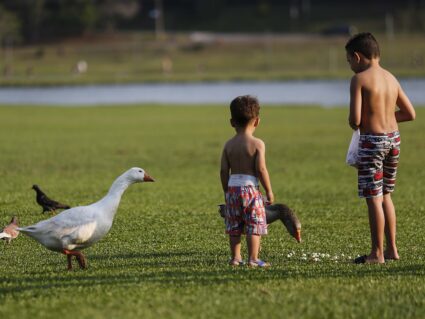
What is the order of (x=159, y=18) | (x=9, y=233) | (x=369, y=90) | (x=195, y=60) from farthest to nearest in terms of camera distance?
(x=159, y=18), (x=195, y=60), (x=9, y=233), (x=369, y=90)

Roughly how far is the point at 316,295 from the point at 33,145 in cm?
2040

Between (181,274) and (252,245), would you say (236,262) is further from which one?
(181,274)

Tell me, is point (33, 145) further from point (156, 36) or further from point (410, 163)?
point (156, 36)

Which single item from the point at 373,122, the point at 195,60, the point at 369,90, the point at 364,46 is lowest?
the point at 195,60

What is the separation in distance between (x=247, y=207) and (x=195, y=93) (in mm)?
51838

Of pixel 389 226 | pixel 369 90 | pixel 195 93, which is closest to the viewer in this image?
pixel 369 90

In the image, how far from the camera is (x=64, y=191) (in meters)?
17.4

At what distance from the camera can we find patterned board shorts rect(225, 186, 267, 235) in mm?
8930

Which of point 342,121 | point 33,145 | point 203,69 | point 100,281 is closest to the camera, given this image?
point 100,281

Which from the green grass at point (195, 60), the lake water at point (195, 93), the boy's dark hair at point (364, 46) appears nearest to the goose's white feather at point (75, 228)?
the boy's dark hair at point (364, 46)

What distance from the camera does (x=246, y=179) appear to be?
8.97m

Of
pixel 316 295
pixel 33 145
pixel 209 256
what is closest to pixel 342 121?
pixel 33 145

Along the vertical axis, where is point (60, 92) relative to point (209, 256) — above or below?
below

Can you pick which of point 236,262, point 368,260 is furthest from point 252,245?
point 368,260
